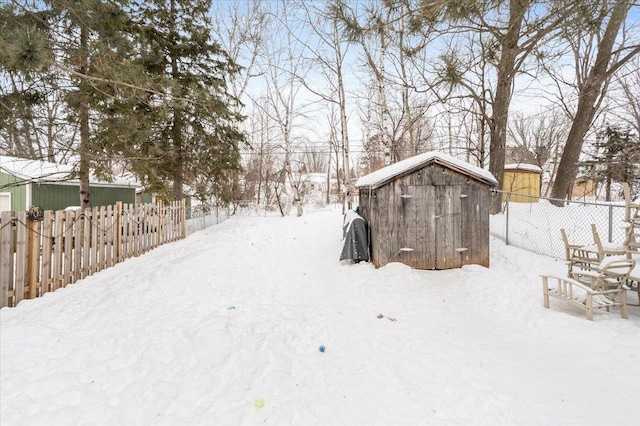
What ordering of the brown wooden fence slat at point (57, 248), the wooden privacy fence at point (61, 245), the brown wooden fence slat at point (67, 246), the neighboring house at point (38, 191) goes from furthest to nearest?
1. the neighboring house at point (38, 191)
2. the brown wooden fence slat at point (67, 246)
3. the brown wooden fence slat at point (57, 248)
4. the wooden privacy fence at point (61, 245)

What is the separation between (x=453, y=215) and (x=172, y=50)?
11.7 metres

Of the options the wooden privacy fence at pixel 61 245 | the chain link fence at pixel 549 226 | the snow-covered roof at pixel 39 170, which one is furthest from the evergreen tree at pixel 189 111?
the chain link fence at pixel 549 226

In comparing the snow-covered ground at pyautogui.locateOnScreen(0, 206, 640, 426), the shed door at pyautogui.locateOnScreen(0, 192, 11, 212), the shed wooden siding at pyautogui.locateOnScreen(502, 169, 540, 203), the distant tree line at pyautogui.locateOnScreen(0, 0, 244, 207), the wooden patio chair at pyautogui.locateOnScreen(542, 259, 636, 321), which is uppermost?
the distant tree line at pyautogui.locateOnScreen(0, 0, 244, 207)

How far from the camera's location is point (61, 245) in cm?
534

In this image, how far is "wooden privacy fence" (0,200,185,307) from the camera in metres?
4.49

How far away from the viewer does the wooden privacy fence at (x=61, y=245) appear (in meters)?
4.49

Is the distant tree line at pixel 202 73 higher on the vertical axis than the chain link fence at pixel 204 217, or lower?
higher

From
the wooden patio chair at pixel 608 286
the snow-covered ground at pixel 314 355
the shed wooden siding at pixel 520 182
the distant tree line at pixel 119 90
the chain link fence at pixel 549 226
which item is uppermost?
the distant tree line at pixel 119 90

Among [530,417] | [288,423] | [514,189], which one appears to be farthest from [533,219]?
[288,423]

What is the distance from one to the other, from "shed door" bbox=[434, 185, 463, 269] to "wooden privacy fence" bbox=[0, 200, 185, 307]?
276 inches

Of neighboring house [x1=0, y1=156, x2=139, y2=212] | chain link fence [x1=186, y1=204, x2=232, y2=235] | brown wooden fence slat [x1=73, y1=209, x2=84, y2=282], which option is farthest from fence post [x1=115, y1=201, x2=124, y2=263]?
neighboring house [x1=0, y1=156, x2=139, y2=212]

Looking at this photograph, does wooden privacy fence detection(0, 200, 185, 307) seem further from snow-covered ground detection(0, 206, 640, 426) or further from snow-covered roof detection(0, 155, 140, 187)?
snow-covered roof detection(0, 155, 140, 187)

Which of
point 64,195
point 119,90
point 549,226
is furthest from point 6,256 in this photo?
point 64,195

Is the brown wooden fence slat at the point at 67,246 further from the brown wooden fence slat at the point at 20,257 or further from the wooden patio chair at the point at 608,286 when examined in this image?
the wooden patio chair at the point at 608,286
